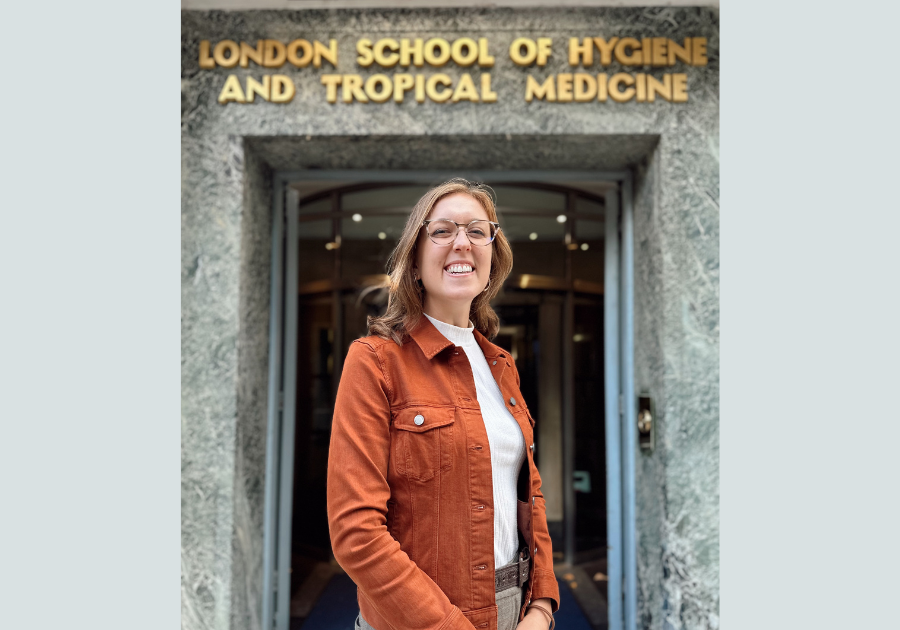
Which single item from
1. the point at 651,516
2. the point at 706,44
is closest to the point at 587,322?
the point at 651,516

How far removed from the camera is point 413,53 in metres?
3.24

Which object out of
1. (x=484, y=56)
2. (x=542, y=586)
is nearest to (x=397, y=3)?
(x=484, y=56)

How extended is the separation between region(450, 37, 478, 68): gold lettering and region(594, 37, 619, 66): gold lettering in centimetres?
67

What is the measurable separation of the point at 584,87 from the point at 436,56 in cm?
83

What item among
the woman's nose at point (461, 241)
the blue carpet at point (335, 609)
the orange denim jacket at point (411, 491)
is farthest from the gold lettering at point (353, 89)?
the blue carpet at point (335, 609)

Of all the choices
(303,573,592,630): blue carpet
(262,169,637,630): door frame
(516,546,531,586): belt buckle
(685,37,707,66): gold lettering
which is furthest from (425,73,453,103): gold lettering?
(303,573,592,630): blue carpet

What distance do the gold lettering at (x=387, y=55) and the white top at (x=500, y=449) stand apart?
204 centimetres

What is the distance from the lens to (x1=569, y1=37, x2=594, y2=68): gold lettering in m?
3.23

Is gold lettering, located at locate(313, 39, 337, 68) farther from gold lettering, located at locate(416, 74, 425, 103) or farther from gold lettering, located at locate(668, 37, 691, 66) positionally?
gold lettering, located at locate(668, 37, 691, 66)

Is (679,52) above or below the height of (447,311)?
above

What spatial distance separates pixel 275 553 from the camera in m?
3.81

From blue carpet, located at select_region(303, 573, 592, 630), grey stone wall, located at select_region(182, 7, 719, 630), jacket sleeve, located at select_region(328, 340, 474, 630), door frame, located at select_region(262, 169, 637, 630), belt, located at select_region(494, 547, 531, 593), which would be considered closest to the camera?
jacket sleeve, located at select_region(328, 340, 474, 630)

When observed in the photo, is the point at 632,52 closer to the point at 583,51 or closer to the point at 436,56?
the point at 583,51

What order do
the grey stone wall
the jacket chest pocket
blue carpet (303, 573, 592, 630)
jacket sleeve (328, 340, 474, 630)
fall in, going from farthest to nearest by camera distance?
blue carpet (303, 573, 592, 630)
the grey stone wall
the jacket chest pocket
jacket sleeve (328, 340, 474, 630)
